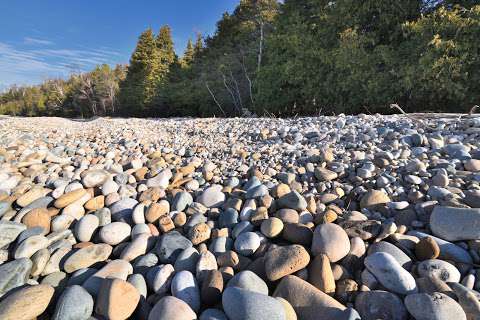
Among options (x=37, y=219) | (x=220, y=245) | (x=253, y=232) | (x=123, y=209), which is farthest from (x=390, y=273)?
(x=37, y=219)

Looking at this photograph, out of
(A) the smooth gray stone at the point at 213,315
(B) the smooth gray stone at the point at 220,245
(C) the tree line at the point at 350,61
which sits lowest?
(A) the smooth gray stone at the point at 213,315

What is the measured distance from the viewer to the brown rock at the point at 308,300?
1227 mm

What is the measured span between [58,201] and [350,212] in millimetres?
2246

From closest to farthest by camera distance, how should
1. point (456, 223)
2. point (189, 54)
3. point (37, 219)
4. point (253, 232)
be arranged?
point (456, 223), point (253, 232), point (37, 219), point (189, 54)

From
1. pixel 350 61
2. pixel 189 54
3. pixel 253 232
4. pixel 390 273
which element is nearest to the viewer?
pixel 390 273

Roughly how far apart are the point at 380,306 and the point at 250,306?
1.97ft

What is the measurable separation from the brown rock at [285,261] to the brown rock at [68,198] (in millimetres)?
1658

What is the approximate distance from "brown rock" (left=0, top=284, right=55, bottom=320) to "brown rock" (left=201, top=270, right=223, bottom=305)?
793 mm

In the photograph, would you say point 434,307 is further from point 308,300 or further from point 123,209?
point 123,209

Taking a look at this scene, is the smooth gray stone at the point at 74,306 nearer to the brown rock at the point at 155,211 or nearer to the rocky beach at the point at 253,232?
the rocky beach at the point at 253,232

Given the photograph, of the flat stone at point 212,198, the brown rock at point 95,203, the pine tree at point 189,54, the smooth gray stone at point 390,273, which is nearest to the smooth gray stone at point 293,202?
the flat stone at point 212,198

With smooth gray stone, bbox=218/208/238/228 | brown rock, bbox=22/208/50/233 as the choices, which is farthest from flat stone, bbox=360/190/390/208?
brown rock, bbox=22/208/50/233

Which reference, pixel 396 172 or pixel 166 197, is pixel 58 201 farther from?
pixel 396 172

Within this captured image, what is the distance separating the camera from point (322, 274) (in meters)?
1.41
